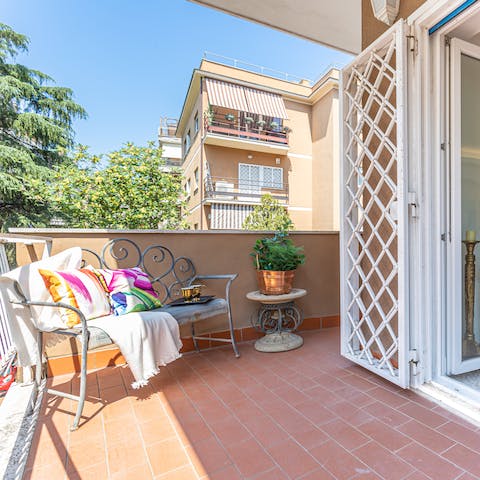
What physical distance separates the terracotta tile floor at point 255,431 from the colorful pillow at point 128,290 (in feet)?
1.76

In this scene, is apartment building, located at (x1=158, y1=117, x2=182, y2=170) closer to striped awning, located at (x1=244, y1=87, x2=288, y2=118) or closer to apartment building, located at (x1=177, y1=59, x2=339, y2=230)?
apartment building, located at (x1=177, y1=59, x2=339, y2=230)

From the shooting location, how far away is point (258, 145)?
10.3 meters

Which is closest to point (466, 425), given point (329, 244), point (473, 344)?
point (473, 344)

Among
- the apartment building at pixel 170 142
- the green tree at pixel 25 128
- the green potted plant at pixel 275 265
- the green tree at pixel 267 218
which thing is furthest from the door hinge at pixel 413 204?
the apartment building at pixel 170 142

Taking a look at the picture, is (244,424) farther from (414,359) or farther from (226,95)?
(226,95)

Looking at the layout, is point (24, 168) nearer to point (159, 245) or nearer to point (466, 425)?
point (159, 245)

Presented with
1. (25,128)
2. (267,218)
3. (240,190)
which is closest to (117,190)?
(267,218)

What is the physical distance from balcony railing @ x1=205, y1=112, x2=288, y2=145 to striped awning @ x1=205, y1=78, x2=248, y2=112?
614 millimetres

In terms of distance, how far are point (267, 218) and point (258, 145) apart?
2952 millimetres

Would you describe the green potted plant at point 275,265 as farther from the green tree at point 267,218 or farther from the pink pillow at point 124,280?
the green tree at point 267,218

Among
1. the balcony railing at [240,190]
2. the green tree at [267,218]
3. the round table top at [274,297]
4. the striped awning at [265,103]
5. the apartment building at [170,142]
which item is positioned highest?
the apartment building at [170,142]

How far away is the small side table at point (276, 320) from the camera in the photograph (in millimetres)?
2494

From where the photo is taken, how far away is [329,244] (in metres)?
3.17

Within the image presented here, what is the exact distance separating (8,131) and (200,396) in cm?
1230
